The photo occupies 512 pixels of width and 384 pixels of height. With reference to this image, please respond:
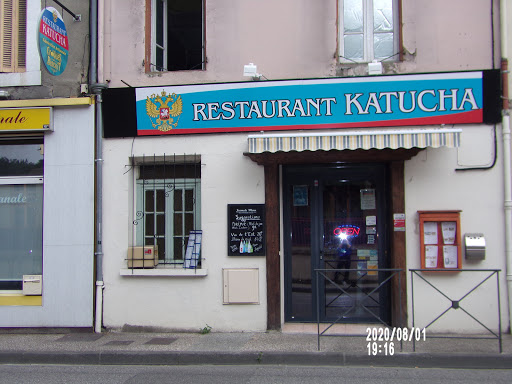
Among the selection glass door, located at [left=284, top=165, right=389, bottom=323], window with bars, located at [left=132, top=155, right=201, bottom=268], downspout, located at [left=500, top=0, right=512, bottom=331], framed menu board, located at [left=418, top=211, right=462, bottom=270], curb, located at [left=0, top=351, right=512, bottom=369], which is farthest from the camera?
window with bars, located at [left=132, top=155, right=201, bottom=268]

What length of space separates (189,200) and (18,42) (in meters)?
4.01

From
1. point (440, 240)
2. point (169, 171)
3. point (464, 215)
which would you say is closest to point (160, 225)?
point (169, 171)

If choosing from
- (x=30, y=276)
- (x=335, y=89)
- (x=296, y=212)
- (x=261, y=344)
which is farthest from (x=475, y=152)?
(x=30, y=276)

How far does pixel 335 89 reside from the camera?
751 cm

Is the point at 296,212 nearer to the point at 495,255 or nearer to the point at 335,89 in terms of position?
the point at 335,89

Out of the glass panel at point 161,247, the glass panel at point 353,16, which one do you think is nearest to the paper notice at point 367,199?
the glass panel at point 353,16

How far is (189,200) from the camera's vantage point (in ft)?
26.5

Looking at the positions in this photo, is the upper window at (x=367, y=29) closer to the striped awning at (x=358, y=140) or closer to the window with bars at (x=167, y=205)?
the striped awning at (x=358, y=140)

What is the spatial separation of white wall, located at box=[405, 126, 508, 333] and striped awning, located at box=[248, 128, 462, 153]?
796 millimetres

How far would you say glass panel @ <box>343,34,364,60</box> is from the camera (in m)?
7.82

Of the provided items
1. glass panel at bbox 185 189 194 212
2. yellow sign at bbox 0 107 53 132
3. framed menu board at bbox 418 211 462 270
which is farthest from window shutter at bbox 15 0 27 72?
framed menu board at bbox 418 211 462 270

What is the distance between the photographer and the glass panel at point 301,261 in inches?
308

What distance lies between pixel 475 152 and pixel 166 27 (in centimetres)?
548

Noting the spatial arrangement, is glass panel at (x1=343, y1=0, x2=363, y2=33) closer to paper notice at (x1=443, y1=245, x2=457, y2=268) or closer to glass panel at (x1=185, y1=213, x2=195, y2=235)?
paper notice at (x1=443, y1=245, x2=457, y2=268)
